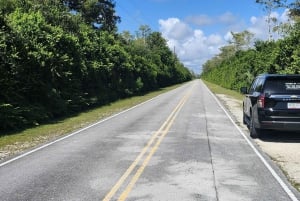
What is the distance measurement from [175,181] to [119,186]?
115 centimetres

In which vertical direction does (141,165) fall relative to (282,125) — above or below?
below

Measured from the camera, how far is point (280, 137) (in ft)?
51.2

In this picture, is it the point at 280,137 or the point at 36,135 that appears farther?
the point at 36,135

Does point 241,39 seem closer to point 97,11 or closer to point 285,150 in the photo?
point 97,11

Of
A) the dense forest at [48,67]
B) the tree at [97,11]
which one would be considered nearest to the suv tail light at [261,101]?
the dense forest at [48,67]

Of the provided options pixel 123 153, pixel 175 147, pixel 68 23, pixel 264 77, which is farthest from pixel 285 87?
pixel 68 23

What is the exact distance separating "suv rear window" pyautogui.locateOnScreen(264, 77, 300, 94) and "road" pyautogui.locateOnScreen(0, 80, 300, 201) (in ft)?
6.03

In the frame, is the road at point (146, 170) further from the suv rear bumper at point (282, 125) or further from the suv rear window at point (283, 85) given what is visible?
the suv rear window at point (283, 85)

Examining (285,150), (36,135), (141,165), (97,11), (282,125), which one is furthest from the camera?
(97,11)

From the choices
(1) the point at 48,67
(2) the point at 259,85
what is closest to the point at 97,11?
(1) the point at 48,67

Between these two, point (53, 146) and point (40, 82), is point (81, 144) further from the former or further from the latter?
point (40, 82)

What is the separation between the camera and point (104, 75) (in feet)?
123

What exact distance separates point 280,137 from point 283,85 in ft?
6.99

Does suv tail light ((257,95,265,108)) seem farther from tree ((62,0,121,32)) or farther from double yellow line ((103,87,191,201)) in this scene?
tree ((62,0,121,32))
